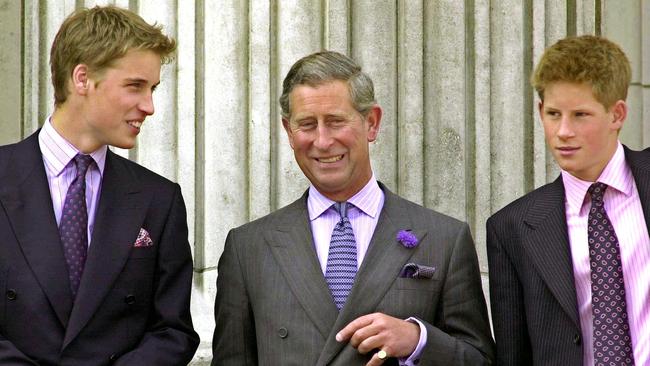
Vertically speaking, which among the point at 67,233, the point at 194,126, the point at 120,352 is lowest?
the point at 120,352

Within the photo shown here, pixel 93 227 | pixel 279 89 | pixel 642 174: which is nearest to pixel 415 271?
pixel 642 174

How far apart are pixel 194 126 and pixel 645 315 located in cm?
210

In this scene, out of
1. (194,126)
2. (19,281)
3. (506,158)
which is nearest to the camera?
(19,281)

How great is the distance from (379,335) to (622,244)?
2.79 feet

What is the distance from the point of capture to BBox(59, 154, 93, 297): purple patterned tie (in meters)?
4.67

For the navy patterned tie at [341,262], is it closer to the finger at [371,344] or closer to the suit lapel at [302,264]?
the suit lapel at [302,264]

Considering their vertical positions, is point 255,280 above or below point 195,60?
below

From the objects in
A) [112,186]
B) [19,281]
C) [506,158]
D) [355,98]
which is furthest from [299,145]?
[506,158]

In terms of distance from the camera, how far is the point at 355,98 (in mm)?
4926

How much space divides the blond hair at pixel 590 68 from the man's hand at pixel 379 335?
0.92 m

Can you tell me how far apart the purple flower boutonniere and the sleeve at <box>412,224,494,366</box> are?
0.45 feet

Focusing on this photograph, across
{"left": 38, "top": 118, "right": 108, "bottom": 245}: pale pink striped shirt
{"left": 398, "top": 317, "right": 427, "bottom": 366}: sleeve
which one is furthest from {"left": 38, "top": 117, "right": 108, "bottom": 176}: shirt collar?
{"left": 398, "top": 317, "right": 427, "bottom": 366}: sleeve

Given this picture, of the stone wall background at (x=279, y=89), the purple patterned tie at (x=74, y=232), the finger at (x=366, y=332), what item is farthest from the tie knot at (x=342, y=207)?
the stone wall background at (x=279, y=89)

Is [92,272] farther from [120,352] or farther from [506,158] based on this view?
[506,158]
